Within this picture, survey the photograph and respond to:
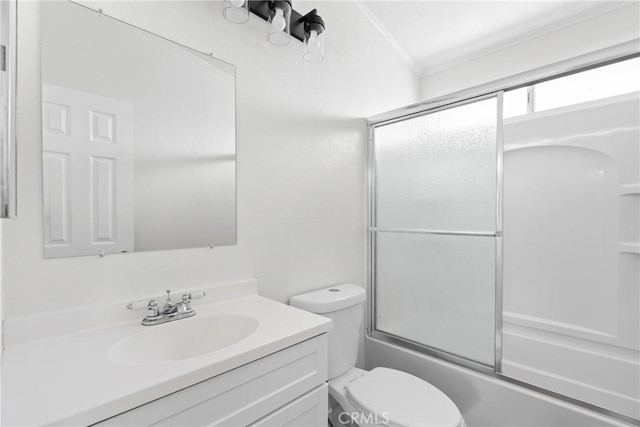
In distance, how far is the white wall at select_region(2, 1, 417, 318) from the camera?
90 centimetres

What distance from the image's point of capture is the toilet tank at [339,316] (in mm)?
1479

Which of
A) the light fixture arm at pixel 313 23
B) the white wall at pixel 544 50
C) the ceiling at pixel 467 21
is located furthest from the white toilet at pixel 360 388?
the white wall at pixel 544 50

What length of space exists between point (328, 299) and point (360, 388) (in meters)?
0.40

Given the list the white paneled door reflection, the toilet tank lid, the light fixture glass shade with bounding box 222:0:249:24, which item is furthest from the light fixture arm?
the toilet tank lid

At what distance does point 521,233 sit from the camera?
2.26m

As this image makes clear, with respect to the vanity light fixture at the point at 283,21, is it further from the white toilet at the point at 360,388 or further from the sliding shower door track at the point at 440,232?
the white toilet at the point at 360,388

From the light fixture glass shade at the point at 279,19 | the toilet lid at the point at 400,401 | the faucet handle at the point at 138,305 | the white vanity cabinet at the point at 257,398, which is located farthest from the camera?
the light fixture glass shade at the point at 279,19

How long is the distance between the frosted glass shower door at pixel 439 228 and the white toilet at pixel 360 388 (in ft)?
1.18

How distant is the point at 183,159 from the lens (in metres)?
1.20

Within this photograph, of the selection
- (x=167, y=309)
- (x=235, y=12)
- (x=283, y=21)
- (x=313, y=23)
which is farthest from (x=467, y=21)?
(x=167, y=309)

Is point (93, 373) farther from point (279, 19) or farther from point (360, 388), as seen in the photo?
point (279, 19)

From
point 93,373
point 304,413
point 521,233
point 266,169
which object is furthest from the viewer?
point 521,233

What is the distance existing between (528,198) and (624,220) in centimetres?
53

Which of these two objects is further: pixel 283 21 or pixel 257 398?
pixel 283 21
